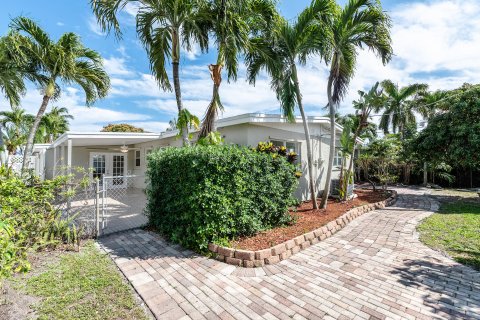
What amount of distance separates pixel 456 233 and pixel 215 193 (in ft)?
22.7

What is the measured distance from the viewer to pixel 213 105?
23.8 ft

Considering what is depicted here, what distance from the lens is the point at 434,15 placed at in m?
7.16

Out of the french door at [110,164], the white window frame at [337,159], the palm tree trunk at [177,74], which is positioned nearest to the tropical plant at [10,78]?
the french door at [110,164]

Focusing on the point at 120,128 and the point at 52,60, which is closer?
the point at 52,60

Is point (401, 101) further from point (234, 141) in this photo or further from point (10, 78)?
point (10, 78)

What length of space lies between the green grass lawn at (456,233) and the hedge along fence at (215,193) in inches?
149

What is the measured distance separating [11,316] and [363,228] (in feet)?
25.8

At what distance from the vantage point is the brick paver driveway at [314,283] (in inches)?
124

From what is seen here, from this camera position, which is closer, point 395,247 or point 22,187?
point 22,187

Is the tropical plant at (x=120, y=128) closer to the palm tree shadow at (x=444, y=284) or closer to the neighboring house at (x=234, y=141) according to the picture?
the neighboring house at (x=234, y=141)

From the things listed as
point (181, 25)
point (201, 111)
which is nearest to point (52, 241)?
point (201, 111)

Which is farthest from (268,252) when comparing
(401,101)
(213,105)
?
(401,101)

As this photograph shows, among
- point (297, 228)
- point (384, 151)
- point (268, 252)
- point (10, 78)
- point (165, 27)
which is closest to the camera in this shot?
point (268, 252)

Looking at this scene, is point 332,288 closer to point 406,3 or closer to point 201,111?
point 201,111
